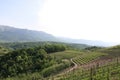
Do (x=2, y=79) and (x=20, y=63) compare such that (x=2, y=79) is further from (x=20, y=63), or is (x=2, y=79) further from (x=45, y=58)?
(x=45, y=58)

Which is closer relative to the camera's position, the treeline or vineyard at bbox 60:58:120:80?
vineyard at bbox 60:58:120:80

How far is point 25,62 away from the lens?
14088 centimetres

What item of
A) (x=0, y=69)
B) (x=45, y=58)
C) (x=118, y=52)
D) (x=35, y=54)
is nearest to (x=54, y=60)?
(x=45, y=58)

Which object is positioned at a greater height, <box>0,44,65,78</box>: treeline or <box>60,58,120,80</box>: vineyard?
<box>60,58,120,80</box>: vineyard

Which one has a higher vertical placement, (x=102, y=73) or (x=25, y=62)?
(x=102, y=73)

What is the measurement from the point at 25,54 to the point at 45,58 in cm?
1360

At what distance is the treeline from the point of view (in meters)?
133

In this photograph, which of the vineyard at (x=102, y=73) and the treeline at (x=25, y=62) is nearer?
the vineyard at (x=102, y=73)

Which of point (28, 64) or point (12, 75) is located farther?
point (28, 64)

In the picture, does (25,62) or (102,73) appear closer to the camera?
(102,73)

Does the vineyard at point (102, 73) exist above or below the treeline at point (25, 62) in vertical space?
above

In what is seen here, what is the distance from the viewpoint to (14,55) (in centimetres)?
14900

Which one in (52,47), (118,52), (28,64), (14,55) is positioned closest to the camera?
(118,52)

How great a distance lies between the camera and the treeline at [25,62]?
5246 inches
